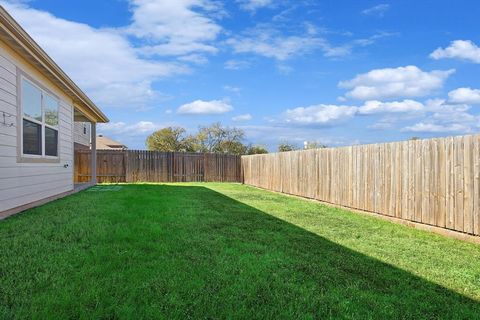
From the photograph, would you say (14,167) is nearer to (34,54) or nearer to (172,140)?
(34,54)

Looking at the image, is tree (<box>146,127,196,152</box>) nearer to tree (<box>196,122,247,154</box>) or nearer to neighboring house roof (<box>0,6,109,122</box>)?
tree (<box>196,122,247,154</box>)

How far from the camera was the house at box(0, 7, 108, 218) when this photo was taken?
597cm

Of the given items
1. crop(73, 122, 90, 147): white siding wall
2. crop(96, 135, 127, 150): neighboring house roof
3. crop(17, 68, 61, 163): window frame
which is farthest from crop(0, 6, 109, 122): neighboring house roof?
crop(96, 135, 127, 150): neighboring house roof

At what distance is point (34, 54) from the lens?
675cm

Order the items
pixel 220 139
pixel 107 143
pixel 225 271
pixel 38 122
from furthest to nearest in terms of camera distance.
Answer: pixel 107 143
pixel 220 139
pixel 38 122
pixel 225 271

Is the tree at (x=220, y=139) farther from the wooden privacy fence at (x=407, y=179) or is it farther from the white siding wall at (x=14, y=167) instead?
the white siding wall at (x=14, y=167)

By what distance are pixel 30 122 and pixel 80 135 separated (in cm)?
1476

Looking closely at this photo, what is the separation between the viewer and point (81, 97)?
A: 10.6m

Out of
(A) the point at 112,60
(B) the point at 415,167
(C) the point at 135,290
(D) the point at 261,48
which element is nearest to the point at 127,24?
(A) the point at 112,60

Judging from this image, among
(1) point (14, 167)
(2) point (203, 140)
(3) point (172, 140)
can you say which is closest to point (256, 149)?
(2) point (203, 140)

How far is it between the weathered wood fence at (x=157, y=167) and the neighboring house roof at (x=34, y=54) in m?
6.98

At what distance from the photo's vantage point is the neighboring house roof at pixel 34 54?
5.42 m

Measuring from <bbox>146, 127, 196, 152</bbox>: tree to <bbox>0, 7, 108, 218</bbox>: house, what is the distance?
23.3 metres

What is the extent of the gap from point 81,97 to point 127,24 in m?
3.32
